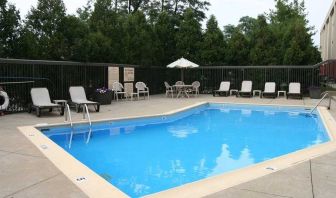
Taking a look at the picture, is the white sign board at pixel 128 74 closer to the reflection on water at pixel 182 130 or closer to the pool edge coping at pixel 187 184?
the reflection on water at pixel 182 130

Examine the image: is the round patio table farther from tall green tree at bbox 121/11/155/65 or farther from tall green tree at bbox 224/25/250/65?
tall green tree at bbox 224/25/250/65

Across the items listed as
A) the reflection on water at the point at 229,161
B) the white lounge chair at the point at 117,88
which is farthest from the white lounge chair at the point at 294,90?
the reflection on water at the point at 229,161

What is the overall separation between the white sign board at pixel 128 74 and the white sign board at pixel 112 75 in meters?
0.62

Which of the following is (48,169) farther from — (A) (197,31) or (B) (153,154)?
(A) (197,31)

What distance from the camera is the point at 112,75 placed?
14492 mm

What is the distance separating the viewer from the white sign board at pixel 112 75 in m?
14.4

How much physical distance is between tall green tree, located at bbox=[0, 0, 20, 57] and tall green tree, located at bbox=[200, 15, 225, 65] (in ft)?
33.4

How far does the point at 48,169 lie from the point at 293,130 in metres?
7.00

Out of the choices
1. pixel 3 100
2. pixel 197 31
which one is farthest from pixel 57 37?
pixel 197 31

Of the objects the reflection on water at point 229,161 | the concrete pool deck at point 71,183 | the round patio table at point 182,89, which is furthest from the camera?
the round patio table at point 182,89

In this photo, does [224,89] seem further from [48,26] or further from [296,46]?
[48,26]

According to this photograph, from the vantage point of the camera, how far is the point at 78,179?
392 cm

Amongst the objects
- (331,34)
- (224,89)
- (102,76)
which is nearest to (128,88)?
(102,76)

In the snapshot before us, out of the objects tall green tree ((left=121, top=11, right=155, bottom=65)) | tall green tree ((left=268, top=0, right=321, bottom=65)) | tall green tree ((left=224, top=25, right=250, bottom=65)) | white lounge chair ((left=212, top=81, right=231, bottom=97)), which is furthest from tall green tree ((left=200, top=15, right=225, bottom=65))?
tall green tree ((left=121, top=11, right=155, bottom=65))
